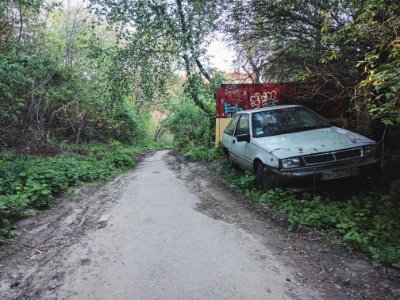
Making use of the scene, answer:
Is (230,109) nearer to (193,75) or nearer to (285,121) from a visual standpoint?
(193,75)

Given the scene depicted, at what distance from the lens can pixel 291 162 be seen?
530cm

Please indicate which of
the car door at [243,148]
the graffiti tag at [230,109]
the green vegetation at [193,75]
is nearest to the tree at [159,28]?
the green vegetation at [193,75]

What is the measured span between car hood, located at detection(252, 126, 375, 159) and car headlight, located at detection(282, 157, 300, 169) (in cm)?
7

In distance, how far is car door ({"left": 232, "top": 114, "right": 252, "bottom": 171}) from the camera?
6.80 meters

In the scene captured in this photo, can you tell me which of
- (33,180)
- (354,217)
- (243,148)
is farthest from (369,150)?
(33,180)

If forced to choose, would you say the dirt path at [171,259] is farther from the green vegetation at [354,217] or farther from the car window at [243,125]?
the car window at [243,125]

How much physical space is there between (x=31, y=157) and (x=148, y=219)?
537cm

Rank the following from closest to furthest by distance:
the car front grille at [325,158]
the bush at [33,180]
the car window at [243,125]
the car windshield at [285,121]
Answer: the bush at [33,180] → the car front grille at [325,158] → the car windshield at [285,121] → the car window at [243,125]

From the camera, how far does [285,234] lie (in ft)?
14.4

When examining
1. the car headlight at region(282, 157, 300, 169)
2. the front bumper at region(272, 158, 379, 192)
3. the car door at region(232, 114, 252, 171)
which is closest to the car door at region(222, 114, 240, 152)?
the car door at region(232, 114, 252, 171)

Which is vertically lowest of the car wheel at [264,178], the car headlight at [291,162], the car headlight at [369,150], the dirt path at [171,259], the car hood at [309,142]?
the dirt path at [171,259]

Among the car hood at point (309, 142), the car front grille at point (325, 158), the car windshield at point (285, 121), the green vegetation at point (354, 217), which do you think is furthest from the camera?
the car windshield at point (285, 121)

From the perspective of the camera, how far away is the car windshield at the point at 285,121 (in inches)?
260

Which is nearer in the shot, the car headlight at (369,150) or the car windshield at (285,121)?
the car headlight at (369,150)
